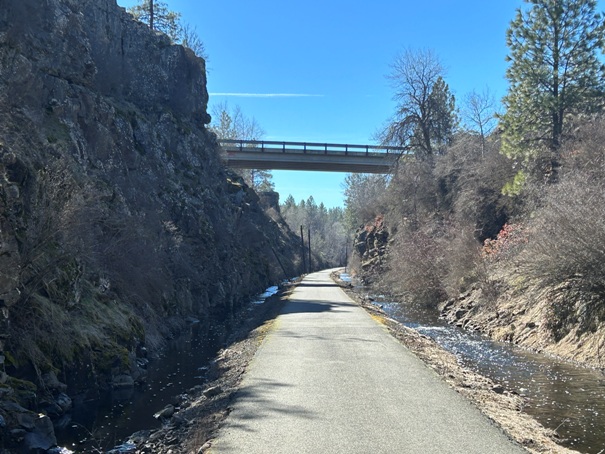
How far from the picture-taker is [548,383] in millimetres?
11625

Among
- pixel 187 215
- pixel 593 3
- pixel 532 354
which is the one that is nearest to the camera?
pixel 532 354

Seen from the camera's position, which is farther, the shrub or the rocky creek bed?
the shrub

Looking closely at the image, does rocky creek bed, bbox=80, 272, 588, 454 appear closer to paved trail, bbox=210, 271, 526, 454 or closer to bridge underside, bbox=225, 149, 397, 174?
paved trail, bbox=210, 271, 526, 454

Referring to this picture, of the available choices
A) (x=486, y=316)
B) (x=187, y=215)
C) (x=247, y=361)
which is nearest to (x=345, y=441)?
(x=247, y=361)

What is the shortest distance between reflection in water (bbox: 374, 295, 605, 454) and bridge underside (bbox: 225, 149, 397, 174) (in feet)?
107

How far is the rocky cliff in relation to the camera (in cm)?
1154

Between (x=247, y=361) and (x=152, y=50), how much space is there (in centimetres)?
3583

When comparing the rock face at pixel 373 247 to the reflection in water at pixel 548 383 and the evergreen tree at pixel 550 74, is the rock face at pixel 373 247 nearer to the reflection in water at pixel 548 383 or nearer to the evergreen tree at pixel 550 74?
the evergreen tree at pixel 550 74

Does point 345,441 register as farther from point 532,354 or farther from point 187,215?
point 187,215

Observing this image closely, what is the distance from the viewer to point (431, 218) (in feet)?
127

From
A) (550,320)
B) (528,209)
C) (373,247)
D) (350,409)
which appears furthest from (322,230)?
(350,409)

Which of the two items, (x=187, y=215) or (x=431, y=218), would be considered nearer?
(x=187, y=215)

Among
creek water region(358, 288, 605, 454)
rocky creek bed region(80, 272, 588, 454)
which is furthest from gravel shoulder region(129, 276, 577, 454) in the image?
creek water region(358, 288, 605, 454)

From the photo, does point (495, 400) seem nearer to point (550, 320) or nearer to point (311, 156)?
point (550, 320)
